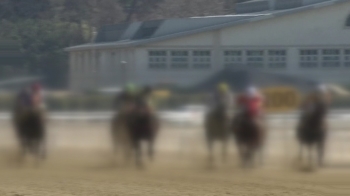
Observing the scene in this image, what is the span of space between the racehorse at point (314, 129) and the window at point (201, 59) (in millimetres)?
1444

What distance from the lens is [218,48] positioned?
909 cm

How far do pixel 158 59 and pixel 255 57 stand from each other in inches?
40.3

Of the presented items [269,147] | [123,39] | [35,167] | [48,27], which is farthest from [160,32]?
[35,167]

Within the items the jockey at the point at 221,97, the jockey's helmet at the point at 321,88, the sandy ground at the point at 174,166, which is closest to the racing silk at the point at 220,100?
the jockey at the point at 221,97

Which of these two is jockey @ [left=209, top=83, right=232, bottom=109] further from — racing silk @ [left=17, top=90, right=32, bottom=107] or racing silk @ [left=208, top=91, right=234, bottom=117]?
racing silk @ [left=17, top=90, right=32, bottom=107]

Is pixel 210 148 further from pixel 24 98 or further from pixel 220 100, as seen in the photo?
pixel 24 98

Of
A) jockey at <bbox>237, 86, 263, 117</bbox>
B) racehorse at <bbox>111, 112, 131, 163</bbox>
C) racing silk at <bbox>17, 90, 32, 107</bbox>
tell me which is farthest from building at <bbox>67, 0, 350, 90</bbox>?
racing silk at <bbox>17, 90, 32, 107</bbox>

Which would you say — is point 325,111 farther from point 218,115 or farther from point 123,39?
point 123,39

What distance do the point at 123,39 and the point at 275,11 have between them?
5.19 feet

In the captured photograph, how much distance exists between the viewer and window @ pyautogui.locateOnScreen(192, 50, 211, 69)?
9.02 meters

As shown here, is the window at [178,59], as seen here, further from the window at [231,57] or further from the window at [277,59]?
the window at [277,59]

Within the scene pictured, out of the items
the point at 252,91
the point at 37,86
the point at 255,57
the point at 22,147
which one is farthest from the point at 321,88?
the point at 22,147

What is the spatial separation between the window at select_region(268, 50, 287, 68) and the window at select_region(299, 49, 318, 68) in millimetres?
159

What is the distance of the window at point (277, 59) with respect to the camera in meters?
9.01
